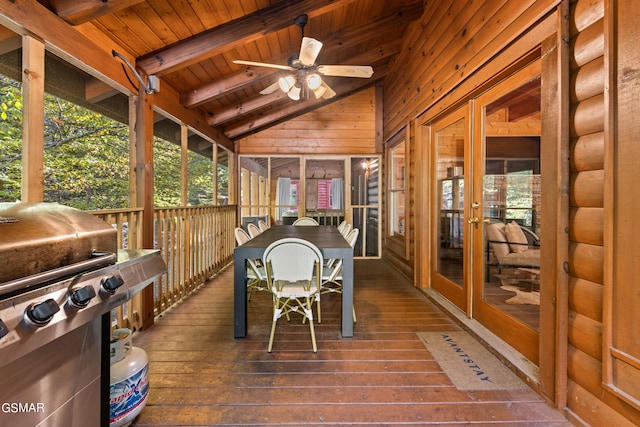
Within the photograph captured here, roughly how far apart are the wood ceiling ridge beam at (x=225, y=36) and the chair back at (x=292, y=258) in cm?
181

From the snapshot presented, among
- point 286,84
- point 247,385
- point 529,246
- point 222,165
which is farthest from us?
point 222,165

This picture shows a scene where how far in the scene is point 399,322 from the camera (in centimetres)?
264

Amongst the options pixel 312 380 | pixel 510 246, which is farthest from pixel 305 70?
pixel 312 380

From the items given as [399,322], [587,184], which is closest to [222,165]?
[399,322]

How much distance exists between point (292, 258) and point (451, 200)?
1869 millimetres

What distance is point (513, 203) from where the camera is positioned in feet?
7.30

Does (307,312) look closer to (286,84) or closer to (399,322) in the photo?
(399,322)

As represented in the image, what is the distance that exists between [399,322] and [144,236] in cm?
238

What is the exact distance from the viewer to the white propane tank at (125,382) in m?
1.34

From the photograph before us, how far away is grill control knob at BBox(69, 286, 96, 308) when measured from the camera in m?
0.87

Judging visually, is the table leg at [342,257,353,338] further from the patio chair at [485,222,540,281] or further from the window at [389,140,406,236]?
the window at [389,140,406,236]

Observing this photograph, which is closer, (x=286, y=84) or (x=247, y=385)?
(x=247, y=385)

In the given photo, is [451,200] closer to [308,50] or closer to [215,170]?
[308,50]

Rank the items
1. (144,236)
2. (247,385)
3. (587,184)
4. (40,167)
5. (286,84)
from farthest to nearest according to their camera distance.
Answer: (286,84) < (144,236) < (247,385) < (40,167) < (587,184)
